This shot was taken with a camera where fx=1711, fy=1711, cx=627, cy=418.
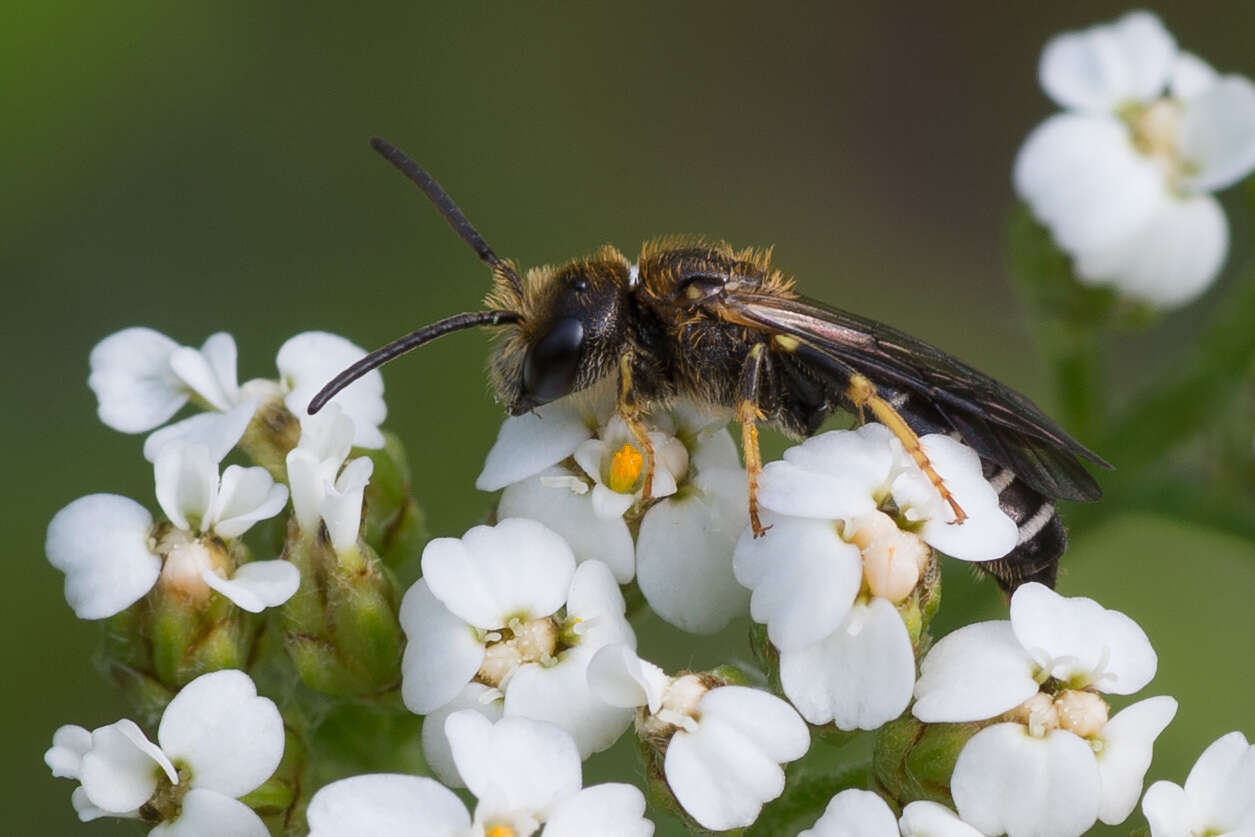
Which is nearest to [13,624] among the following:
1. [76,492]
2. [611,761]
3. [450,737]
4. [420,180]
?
[76,492]

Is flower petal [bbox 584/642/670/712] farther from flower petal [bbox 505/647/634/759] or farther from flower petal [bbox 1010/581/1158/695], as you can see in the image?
flower petal [bbox 1010/581/1158/695]

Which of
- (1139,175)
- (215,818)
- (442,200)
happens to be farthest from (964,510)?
(1139,175)

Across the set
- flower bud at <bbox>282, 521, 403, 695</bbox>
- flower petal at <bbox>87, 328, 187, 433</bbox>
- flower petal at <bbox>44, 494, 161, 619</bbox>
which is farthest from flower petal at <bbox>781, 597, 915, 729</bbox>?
flower petal at <bbox>87, 328, 187, 433</bbox>

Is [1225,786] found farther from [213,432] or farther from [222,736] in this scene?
[213,432]

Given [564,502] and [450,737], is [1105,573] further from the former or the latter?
[450,737]

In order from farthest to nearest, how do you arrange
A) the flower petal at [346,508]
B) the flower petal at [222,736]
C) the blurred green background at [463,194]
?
the blurred green background at [463,194] → the flower petal at [346,508] → the flower petal at [222,736]

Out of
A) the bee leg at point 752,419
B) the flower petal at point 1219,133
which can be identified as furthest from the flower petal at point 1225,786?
the flower petal at point 1219,133

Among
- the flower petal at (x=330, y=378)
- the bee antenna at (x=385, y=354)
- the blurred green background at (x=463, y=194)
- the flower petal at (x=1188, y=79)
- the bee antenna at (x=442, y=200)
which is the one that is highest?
the flower petal at (x=1188, y=79)

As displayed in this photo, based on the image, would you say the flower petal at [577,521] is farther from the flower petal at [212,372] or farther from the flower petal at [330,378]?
the flower petal at [212,372]
